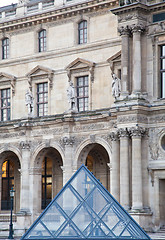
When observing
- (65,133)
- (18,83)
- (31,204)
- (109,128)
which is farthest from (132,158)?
(18,83)

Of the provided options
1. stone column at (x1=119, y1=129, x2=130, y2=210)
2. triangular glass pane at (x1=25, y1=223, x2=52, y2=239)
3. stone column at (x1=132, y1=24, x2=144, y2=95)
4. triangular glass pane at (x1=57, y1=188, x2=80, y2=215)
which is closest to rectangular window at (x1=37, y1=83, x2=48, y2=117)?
stone column at (x1=119, y1=129, x2=130, y2=210)

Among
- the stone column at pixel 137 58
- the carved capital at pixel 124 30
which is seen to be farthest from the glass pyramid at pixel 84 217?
the carved capital at pixel 124 30

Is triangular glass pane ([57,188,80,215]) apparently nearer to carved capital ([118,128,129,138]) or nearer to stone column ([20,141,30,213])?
carved capital ([118,128,129,138])

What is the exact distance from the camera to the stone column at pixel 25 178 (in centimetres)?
5309

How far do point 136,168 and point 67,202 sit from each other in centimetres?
1128

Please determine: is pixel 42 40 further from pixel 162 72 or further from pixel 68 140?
pixel 162 72

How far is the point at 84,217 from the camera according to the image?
35.9 metres

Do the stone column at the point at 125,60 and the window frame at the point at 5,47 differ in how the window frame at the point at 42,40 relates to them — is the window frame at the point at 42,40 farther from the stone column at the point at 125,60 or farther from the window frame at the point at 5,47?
the stone column at the point at 125,60

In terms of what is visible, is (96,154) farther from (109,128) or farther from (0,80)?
(0,80)

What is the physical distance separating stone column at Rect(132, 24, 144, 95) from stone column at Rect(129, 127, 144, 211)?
2.63m

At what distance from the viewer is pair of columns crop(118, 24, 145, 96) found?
47.1 metres

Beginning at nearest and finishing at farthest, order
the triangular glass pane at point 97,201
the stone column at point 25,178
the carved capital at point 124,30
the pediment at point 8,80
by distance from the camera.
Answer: the triangular glass pane at point 97,201 < the carved capital at point 124,30 < the stone column at point 25,178 < the pediment at point 8,80

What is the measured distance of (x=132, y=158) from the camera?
153ft

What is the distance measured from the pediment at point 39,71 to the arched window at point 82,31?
317 cm
